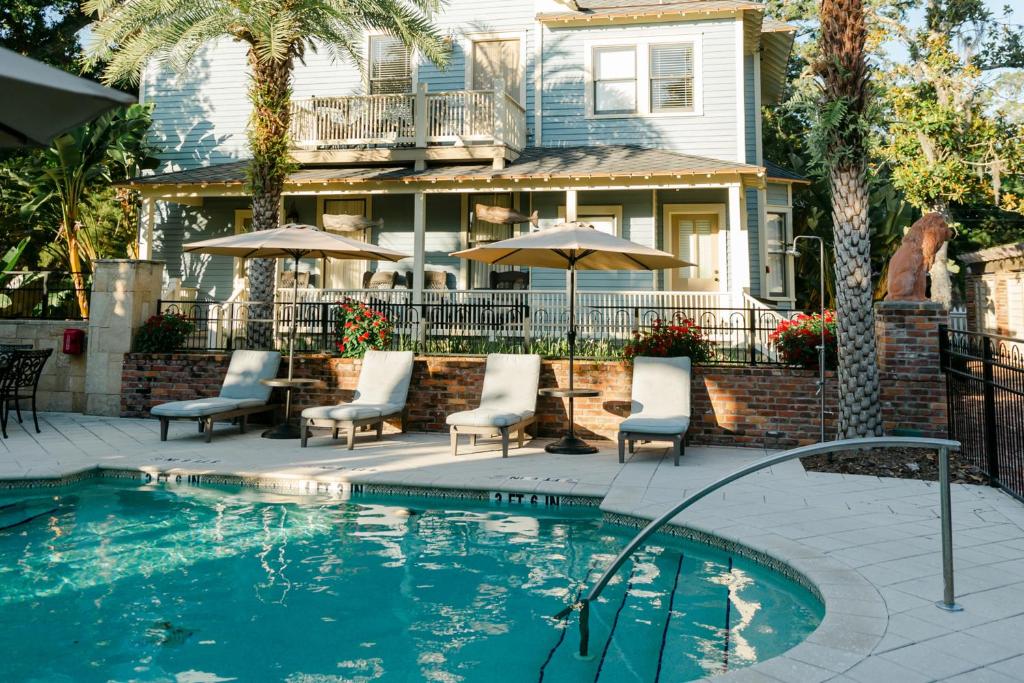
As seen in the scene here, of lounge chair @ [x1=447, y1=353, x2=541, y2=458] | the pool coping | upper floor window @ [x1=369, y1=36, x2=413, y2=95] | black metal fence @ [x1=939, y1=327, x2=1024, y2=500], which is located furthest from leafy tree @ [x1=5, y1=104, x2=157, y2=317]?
black metal fence @ [x1=939, y1=327, x2=1024, y2=500]

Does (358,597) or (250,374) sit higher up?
(250,374)

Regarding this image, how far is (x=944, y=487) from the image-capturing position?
4137 millimetres

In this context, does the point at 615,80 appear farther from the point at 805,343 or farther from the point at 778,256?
the point at 805,343

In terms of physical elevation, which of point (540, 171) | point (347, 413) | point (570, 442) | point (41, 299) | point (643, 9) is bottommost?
point (570, 442)

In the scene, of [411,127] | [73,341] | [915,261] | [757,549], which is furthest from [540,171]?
[757,549]

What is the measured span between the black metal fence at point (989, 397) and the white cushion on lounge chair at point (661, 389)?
3241 millimetres

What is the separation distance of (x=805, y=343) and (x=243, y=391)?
8661mm

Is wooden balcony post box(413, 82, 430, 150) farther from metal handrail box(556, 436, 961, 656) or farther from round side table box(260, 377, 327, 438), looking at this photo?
metal handrail box(556, 436, 961, 656)

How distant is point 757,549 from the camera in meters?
5.49

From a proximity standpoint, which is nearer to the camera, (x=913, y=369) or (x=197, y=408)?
(x=913, y=369)

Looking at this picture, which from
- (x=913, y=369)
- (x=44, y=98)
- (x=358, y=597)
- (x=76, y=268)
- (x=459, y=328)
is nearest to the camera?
(x=44, y=98)

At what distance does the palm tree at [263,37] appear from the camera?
41.9 feet

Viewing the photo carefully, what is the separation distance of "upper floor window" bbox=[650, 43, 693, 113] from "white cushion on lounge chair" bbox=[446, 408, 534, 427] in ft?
34.9

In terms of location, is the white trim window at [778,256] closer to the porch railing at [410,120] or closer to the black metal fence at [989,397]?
the porch railing at [410,120]
